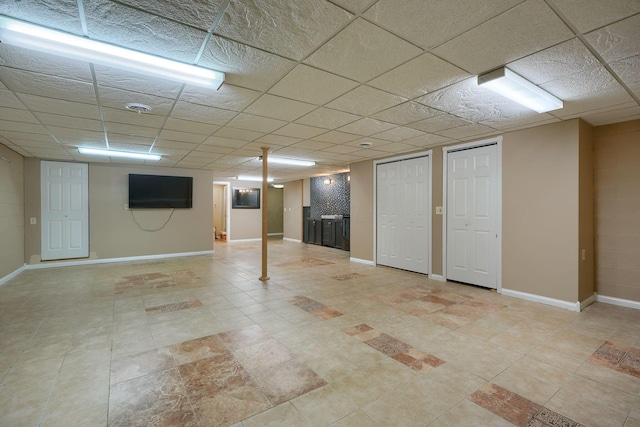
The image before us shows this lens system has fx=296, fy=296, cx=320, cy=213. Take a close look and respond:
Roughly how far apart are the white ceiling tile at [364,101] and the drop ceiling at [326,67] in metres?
0.02

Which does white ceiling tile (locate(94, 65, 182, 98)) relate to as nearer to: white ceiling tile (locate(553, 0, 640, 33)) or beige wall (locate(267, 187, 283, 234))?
white ceiling tile (locate(553, 0, 640, 33))

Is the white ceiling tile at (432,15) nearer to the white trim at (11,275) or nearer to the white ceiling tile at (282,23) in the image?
the white ceiling tile at (282,23)

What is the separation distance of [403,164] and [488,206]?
1.90 metres

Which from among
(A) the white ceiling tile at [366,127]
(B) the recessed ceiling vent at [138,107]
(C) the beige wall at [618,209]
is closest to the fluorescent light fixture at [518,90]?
(A) the white ceiling tile at [366,127]

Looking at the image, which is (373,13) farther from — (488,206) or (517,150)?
(488,206)

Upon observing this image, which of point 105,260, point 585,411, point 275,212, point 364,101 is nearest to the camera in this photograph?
point 585,411

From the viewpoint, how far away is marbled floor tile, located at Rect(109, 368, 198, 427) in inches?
70.4

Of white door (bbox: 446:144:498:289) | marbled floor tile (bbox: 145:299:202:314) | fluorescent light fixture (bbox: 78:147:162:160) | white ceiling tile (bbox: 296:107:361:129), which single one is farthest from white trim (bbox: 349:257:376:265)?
fluorescent light fixture (bbox: 78:147:162:160)

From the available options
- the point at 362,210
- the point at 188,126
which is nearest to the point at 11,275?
the point at 188,126

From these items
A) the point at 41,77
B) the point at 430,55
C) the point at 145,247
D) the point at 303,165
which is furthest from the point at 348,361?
the point at 145,247

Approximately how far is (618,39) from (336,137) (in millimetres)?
3164

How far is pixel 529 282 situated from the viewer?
13.8 feet

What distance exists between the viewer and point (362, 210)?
7023 mm

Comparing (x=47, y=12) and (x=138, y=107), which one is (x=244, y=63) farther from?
(x=138, y=107)
